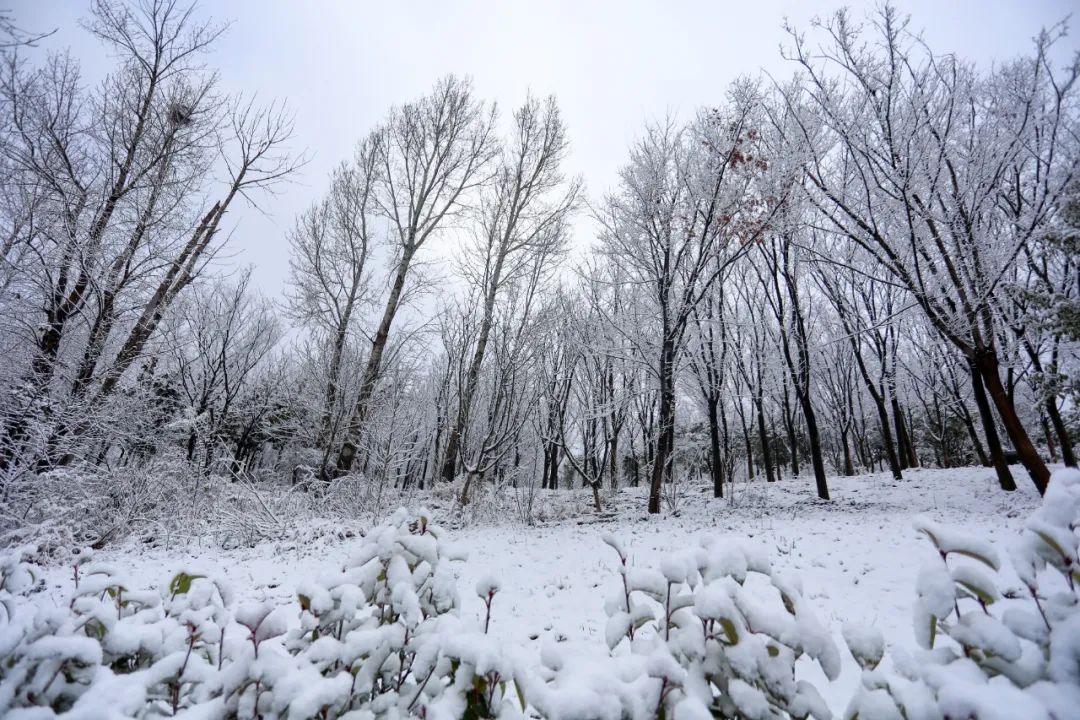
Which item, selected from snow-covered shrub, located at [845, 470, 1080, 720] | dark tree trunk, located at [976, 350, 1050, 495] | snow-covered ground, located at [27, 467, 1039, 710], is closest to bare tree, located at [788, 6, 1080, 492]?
dark tree trunk, located at [976, 350, 1050, 495]

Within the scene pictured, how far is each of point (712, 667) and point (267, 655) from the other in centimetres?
84

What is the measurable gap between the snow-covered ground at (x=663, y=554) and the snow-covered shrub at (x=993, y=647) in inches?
32.4

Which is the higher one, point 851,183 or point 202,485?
point 851,183

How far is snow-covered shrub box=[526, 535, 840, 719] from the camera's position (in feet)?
2.47

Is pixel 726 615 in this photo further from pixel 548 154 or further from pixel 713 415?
pixel 548 154

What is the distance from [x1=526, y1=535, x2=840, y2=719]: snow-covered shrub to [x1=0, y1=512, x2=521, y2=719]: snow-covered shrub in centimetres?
16

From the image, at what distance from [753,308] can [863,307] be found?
403cm

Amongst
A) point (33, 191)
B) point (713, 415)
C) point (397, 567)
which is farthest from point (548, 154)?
point (397, 567)

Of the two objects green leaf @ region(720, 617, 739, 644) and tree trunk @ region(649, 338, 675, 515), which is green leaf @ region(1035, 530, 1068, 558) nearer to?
green leaf @ region(720, 617, 739, 644)

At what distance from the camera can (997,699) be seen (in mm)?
610

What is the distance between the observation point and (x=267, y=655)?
0.82 meters

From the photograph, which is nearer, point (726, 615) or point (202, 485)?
point (726, 615)

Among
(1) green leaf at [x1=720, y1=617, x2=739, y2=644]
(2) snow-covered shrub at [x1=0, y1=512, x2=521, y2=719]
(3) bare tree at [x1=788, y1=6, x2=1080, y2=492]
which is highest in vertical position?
(3) bare tree at [x1=788, y1=6, x2=1080, y2=492]

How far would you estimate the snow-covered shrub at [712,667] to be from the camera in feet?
2.47
